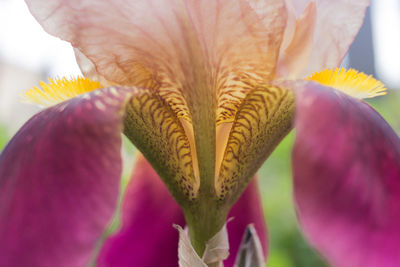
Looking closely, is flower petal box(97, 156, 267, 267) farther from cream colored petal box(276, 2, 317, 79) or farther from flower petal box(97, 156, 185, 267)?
cream colored petal box(276, 2, 317, 79)

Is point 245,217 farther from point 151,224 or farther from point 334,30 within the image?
point 334,30

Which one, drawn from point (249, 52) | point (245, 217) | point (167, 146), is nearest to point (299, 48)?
point (249, 52)

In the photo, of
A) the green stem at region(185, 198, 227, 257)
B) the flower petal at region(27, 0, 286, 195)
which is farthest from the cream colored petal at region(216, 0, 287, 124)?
the green stem at region(185, 198, 227, 257)

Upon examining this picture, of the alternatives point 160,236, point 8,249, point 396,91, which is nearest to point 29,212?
point 8,249

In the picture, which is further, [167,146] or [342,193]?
[167,146]

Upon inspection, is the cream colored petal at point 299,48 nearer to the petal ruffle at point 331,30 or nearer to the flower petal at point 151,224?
the petal ruffle at point 331,30

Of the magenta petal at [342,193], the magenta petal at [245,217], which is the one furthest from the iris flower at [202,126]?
the magenta petal at [245,217]
